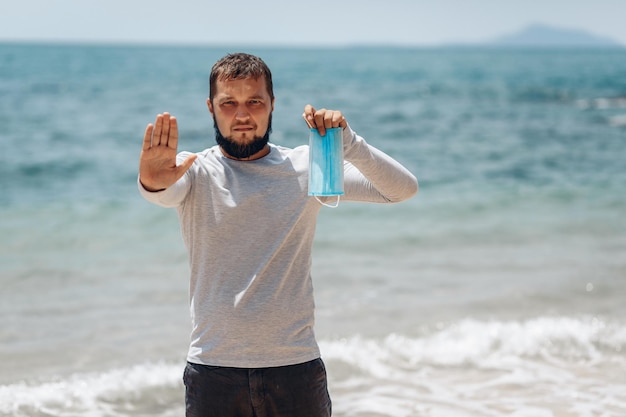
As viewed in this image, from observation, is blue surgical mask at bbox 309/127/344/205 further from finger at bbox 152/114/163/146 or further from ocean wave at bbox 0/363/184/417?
ocean wave at bbox 0/363/184/417

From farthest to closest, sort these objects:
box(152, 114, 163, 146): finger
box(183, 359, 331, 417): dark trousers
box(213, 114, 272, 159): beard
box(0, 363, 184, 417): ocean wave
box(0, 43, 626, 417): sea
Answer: box(0, 43, 626, 417): sea < box(0, 363, 184, 417): ocean wave < box(213, 114, 272, 159): beard < box(183, 359, 331, 417): dark trousers < box(152, 114, 163, 146): finger

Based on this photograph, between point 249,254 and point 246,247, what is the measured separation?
25 millimetres

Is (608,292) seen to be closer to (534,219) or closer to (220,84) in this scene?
(534,219)

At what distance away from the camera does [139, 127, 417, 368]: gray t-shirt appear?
2510 mm

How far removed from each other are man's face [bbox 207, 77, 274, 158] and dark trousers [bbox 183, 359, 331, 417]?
735mm

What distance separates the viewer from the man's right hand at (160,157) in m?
2.41

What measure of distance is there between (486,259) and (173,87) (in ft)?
105

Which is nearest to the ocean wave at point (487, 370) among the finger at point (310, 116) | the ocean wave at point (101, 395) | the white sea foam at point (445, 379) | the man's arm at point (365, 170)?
the white sea foam at point (445, 379)

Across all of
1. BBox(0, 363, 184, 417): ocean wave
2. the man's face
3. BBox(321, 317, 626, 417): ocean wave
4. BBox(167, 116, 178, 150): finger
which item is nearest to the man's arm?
the man's face

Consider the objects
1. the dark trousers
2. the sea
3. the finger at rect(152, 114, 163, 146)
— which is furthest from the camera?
the sea

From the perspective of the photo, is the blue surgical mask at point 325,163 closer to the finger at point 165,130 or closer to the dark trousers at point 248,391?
the finger at point 165,130

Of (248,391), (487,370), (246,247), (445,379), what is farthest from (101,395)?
(246,247)

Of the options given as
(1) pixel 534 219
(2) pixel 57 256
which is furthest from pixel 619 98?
(2) pixel 57 256

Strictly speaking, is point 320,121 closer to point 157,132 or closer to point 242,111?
point 242,111
